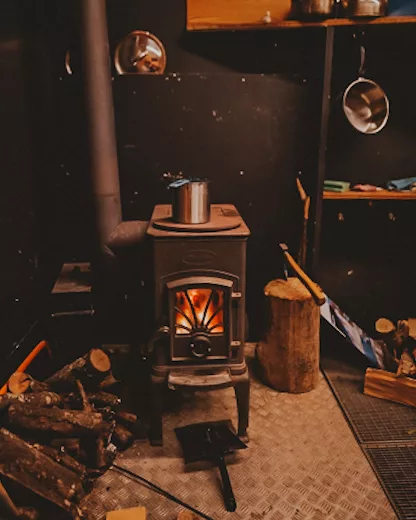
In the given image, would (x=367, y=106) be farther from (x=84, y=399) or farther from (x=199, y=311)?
(x=84, y=399)

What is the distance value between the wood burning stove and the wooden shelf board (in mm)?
1370

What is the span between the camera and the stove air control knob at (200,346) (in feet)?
8.66

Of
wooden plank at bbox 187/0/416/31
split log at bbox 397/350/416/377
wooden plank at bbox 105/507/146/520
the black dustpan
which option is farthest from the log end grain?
wooden plank at bbox 187/0/416/31

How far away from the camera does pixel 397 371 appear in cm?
312

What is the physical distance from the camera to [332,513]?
2.26 metres

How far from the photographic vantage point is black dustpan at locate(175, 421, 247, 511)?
2.50m

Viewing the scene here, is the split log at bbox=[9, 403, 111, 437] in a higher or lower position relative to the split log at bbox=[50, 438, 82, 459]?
higher

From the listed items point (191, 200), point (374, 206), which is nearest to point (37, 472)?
point (191, 200)

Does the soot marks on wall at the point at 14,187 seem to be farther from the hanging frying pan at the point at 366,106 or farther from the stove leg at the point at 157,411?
the hanging frying pan at the point at 366,106

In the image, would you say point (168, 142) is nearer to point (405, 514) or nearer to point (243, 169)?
point (243, 169)

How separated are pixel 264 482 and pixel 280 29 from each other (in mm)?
2820

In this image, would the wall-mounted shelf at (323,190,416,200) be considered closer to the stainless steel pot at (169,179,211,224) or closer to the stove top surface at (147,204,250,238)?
the stove top surface at (147,204,250,238)

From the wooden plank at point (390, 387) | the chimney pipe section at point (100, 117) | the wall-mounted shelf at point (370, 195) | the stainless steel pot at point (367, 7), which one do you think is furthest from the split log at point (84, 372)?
the stainless steel pot at point (367, 7)

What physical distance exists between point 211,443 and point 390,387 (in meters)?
1.27
